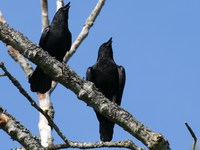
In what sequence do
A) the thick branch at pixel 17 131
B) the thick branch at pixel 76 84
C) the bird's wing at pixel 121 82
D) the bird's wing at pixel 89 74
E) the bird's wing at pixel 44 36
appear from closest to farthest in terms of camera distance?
1. the thick branch at pixel 17 131
2. the thick branch at pixel 76 84
3. the bird's wing at pixel 89 74
4. the bird's wing at pixel 121 82
5. the bird's wing at pixel 44 36

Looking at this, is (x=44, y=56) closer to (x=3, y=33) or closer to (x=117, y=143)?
(x=3, y=33)

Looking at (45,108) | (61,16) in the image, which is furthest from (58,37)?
(45,108)

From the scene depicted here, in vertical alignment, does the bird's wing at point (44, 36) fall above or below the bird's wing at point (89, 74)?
above

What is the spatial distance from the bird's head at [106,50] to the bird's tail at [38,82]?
3.70ft

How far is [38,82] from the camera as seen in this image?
7535 millimetres

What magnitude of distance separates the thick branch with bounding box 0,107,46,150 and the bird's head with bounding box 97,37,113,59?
201 inches

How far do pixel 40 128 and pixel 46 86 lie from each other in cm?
123

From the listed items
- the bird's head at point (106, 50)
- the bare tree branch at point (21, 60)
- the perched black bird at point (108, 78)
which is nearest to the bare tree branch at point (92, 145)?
the bare tree branch at point (21, 60)

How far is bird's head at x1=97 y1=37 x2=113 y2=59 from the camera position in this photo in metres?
8.42

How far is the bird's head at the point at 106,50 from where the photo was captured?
331 inches

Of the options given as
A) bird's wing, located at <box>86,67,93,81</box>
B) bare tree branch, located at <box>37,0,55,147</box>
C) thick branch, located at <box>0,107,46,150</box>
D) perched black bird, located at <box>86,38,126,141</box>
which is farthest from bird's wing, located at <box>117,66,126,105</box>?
thick branch, located at <box>0,107,46,150</box>

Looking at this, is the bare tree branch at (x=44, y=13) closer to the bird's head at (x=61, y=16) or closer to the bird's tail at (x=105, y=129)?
the bird's head at (x=61, y=16)

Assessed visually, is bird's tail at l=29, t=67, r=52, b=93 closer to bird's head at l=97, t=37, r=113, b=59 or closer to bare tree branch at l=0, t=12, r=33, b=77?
bare tree branch at l=0, t=12, r=33, b=77

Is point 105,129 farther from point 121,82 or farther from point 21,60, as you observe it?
point 21,60
